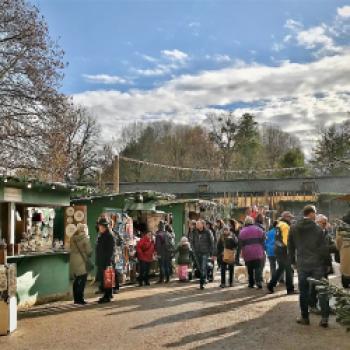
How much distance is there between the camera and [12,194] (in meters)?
11.1

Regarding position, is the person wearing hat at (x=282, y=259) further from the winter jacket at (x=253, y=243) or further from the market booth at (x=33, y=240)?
the market booth at (x=33, y=240)

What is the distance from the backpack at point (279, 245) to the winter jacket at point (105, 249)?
3701 mm

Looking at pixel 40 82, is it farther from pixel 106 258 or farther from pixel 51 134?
pixel 106 258

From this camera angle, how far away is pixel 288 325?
8805 mm

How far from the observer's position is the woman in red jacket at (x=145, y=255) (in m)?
14.6

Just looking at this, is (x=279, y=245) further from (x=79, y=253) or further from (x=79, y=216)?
(x=79, y=216)

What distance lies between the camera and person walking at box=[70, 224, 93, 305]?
1132 cm

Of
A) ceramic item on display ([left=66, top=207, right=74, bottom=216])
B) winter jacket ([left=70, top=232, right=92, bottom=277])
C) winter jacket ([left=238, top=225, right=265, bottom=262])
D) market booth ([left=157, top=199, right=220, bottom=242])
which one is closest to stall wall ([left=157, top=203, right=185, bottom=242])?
market booth ([left=157, top=199, right=220, bottom=242])

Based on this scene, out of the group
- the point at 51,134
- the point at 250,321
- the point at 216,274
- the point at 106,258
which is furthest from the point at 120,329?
the point at 51,134

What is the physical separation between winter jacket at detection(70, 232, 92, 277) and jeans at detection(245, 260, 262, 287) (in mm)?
3911

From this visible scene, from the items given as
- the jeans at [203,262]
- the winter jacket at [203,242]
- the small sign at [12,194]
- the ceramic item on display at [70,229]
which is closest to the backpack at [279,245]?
the winter jacket at [203,242]

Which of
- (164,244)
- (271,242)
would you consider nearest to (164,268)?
(164,244)

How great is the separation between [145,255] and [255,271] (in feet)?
9.62

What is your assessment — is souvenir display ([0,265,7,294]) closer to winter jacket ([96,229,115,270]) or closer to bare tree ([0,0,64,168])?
winter jacket ([96,229,115,270])
